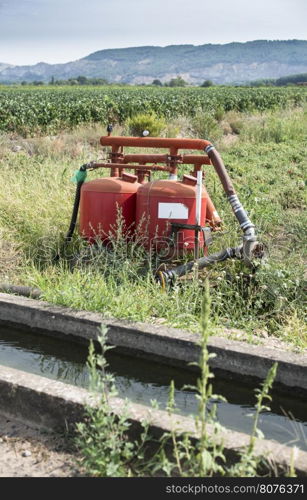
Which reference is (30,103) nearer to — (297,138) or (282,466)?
(297,138)

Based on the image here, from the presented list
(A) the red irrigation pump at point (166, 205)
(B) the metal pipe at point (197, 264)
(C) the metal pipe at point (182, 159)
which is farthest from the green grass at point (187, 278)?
(C) the metal pipe at point (182, 159)

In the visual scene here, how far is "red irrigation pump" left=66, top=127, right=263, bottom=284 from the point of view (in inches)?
197

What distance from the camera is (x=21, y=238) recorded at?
620cm

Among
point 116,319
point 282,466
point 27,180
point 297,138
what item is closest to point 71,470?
point 282,466

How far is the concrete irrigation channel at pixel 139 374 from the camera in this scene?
2781 mm

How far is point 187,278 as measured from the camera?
5121 millimetres

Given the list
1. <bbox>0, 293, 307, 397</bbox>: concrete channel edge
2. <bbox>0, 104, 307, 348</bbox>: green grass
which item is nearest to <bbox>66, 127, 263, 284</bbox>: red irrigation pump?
<bbox>0, 104, 307, 348</bbox>: green grass

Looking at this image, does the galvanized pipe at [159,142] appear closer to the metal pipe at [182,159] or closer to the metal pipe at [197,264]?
the metal pipe at [182,159]

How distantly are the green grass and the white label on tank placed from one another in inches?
16.6

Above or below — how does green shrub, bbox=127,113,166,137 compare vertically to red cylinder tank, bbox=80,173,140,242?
above

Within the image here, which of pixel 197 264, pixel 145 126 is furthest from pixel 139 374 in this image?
pixel 145 126

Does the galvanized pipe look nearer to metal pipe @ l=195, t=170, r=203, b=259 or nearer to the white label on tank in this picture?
metal pipe @ l=195, t=170, r=203, b=259

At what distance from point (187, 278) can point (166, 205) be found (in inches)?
25.7

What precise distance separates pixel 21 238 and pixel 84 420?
3.70 m
